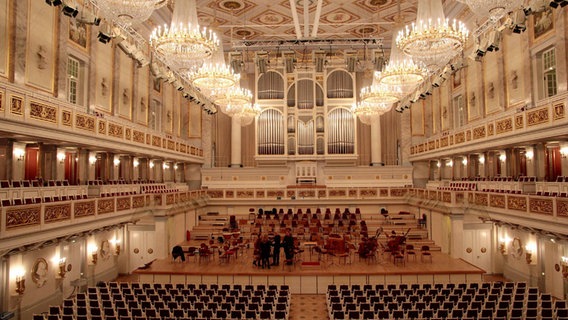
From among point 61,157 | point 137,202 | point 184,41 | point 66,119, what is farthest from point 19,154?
point 184,41

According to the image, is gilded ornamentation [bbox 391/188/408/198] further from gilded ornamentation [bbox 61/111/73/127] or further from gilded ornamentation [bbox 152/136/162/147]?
gilded ornamentation [bbox 61/111/73/127]

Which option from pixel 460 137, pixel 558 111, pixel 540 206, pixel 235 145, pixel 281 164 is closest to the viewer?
pixel 540 206

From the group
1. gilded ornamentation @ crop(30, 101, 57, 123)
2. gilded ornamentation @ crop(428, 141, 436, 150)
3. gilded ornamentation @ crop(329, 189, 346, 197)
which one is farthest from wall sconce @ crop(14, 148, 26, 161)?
gilded ornamentation @ crop(428, 141, 436, 150)

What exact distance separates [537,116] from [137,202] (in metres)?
13.6

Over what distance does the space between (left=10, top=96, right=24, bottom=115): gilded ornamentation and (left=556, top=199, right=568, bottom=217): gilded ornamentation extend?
13.2 m

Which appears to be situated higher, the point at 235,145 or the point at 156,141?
the point at 235,145

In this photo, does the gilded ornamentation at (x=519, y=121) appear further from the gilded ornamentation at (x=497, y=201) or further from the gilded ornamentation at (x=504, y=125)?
the gilded ornamentation at (x=497, y=201)

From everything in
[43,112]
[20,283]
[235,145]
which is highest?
[235,145]

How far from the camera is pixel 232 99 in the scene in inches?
624

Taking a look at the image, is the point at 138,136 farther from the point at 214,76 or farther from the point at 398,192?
the point at 398,192

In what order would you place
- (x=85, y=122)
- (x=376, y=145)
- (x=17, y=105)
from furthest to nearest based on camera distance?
(x=376, y=145) < (x=85, y=122) < (x=17, y=105)

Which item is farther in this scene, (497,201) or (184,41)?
(497,201)

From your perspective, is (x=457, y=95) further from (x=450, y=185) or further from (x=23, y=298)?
(x=23, y=298)

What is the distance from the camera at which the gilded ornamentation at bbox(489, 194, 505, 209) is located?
1286cm
